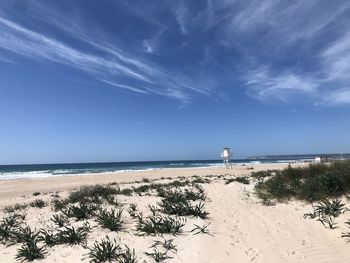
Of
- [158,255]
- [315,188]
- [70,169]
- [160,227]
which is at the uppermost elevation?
[70,169]

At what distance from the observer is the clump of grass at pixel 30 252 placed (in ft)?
20.9

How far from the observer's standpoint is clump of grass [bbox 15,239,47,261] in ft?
20.9

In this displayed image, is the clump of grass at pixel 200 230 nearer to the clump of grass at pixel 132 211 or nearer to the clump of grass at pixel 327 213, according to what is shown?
the clump of grass at pixel 132 211

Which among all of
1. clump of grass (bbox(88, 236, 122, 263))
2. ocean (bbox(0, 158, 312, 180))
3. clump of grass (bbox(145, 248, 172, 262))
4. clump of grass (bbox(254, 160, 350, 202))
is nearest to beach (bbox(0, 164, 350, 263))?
clump of grass (bbox(145, 248, 172, 262))

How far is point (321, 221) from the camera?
24.9ft

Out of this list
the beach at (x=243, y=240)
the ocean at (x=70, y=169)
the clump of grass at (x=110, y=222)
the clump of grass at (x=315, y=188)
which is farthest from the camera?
the ocean at (x=70, y=169)

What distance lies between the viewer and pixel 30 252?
6.41 m

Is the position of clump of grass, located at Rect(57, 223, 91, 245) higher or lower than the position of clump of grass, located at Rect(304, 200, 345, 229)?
lower

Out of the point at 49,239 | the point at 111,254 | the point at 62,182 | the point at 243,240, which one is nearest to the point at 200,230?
the point at 243,240

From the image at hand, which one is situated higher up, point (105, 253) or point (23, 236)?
point (23, 236)

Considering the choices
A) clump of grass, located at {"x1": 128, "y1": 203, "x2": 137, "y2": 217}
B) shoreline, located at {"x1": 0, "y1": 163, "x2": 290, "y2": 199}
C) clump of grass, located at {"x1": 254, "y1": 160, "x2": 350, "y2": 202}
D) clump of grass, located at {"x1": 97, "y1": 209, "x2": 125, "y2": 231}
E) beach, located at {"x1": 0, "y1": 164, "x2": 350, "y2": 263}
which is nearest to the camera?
beach, located at {"x1": 0, "y1": 164, "x2": 350, "y2": 263}

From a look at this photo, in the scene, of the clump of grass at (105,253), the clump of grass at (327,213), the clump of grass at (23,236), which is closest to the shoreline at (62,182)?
the clump of grass at (23,236)

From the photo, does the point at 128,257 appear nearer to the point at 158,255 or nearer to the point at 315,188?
the point at 158,255

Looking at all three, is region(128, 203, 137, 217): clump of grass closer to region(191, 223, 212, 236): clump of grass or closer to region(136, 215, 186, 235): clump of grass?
region(136, 215, 186, 235): clump of grass
